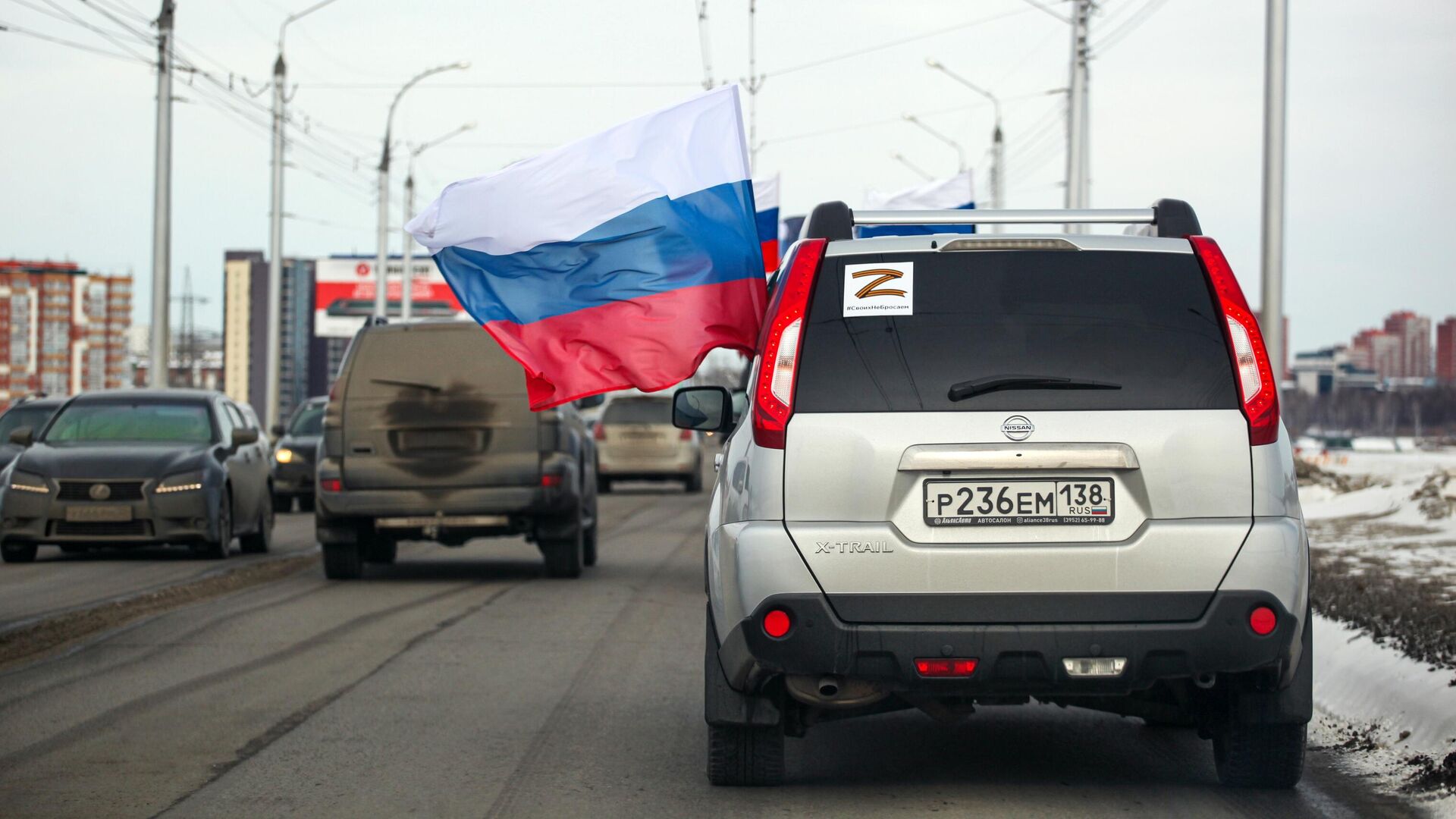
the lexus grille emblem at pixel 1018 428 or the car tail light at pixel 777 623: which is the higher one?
the lexus grille emblem at pixel 1018 428

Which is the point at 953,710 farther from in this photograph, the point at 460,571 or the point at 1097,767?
the point at 460,571

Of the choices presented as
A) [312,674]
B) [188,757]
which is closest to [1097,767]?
Result: [188,757]

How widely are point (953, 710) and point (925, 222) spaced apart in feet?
5.34

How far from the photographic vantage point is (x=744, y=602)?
5363 mm

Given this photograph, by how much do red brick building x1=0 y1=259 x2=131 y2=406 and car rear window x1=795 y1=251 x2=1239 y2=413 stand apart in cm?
14178

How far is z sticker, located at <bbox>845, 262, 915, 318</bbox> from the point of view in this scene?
17.6 ft

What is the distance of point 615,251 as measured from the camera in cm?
750

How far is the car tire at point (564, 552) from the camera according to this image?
14461mm

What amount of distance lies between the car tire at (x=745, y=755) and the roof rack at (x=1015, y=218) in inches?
66.8

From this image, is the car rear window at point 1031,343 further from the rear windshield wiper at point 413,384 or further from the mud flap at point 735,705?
the rear windshield wiper at point 413,384

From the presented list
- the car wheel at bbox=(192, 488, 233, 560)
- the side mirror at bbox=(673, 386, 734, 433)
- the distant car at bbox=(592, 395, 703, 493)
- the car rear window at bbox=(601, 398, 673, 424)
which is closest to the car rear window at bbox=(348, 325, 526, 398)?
the car wheel at bbox=(192, 488, 233, 560)

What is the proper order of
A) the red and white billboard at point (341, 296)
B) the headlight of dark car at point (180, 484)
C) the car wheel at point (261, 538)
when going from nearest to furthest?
the headlight of dark car at point (180, 484) → the car wheel at point (261, 538) → the red and white billboard at point (341, 296)

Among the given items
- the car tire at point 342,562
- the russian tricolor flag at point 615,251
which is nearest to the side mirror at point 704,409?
the russian tricolor flag at point 615,251

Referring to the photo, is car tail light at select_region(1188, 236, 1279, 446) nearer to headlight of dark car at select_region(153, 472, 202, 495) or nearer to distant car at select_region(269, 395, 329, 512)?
headlight of dark car at select_region(153, 472, 202, 495)
